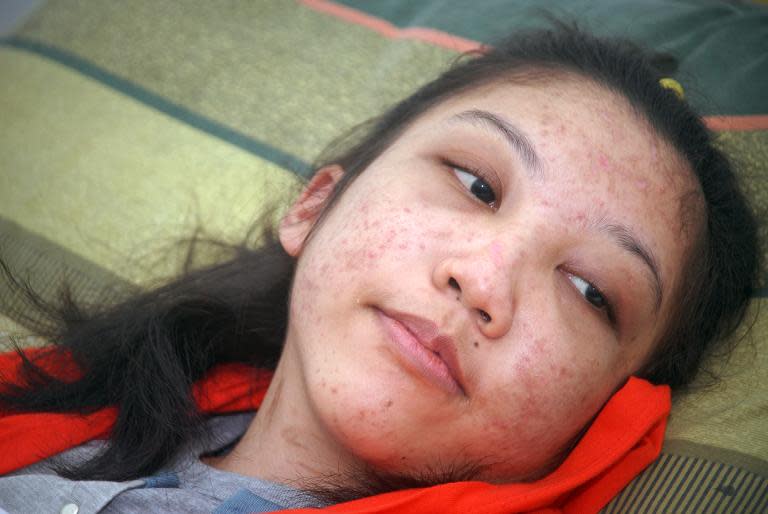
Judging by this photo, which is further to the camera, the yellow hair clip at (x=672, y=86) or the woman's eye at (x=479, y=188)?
the yellow hair clip at (x=672, y=86)

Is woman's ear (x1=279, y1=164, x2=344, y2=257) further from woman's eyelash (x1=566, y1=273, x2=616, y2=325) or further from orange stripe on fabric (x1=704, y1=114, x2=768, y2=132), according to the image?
orange stripe on fabric (x1=704, y1=114, x2=768, y2=132)

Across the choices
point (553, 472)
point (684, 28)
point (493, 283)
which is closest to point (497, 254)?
→ point (493, 283)

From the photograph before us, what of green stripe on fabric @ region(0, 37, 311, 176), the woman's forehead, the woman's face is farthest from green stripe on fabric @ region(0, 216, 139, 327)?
the woman's forehead

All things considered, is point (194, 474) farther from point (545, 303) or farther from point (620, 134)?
point (620, 134)

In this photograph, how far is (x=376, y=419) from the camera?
3.03 feet

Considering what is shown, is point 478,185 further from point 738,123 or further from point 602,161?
point 738,123

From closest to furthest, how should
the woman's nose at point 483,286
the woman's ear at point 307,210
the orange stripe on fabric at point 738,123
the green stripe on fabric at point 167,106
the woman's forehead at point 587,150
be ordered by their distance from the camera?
1. the woman's nose at point 483,286
2. the woman's forehead at point 587,150
3. the woman's ear at point 307,210
4. the orange stripe on fabric at point 738,123
5. the green stripe on fabric at point 167,106

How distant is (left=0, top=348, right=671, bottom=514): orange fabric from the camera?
37.8 inches

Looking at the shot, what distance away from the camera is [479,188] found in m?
1.03

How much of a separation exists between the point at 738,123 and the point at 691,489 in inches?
25.3

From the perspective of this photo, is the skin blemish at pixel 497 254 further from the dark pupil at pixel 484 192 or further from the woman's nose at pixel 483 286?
the dark pupil at pixel 484 192

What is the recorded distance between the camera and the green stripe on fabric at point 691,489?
3.25 ft

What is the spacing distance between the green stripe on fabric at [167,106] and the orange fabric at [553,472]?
51 centimetres

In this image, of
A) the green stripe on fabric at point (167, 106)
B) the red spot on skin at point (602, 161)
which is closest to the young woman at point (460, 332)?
the red spot on skin at point (602, 161)
